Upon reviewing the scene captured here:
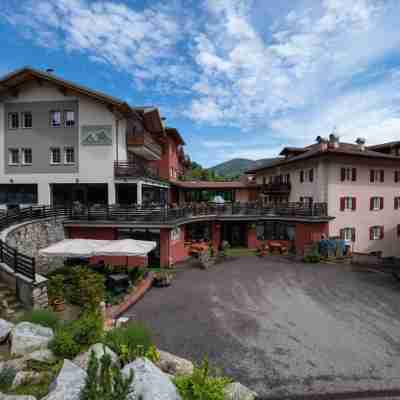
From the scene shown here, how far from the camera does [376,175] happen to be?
26.0 metres

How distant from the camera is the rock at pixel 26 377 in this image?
17.0 ft

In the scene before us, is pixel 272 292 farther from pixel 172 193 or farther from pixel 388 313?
pixel 172 193

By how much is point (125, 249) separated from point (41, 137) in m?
16.4

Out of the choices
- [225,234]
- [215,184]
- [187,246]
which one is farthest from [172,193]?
[187,246]

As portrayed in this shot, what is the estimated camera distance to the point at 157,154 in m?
28.8

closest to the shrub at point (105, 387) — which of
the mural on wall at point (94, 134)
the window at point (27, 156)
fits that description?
the mural on wall at point (94, 134)

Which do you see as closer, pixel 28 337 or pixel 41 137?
pixel 28 337

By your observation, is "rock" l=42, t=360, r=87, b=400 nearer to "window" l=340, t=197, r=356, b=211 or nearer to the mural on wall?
the mural on wall

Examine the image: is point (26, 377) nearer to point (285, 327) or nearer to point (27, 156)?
point (285, 327)

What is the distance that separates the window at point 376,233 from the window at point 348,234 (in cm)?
246

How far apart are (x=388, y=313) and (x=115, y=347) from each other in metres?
12.3

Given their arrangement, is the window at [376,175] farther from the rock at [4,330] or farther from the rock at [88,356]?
the rock at [4,330]

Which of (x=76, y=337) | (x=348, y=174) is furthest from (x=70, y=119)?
(x=348, y=174)

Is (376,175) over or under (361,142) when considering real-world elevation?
under
